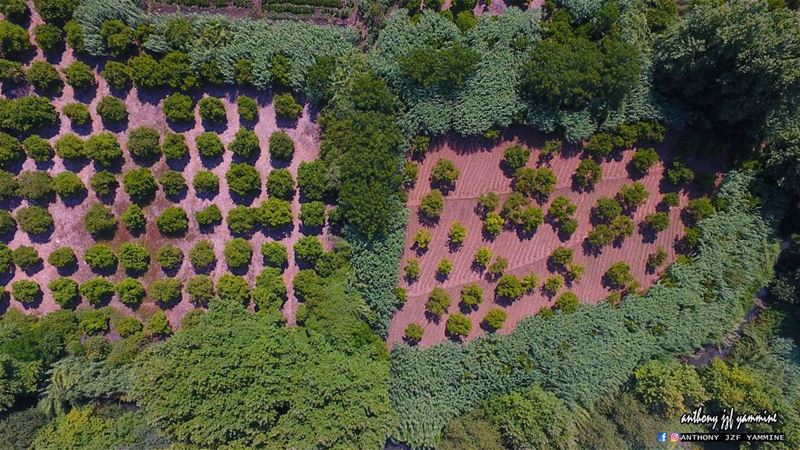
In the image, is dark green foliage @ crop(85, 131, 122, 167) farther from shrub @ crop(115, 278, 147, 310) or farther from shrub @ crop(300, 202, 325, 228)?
shrub @ crop(300, 202, 325, 228)

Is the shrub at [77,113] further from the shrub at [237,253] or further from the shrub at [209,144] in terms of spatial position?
the shrub at [237,253]

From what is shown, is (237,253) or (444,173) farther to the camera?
(444,173)

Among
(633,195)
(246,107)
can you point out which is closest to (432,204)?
(633,195)

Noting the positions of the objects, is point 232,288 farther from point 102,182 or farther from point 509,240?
point 509,240

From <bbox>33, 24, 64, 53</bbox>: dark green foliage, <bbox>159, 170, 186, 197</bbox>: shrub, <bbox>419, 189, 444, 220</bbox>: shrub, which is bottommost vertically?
<bbox>419, 189, 444, 220</bbox>: shrub

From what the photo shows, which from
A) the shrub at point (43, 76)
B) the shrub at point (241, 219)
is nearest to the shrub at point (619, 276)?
the shrub at point (241, 219)

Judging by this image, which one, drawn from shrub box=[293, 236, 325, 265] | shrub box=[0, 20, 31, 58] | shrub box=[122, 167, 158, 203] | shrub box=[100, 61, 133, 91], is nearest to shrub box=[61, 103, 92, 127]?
shrub box=[100, 61, 133, 91]

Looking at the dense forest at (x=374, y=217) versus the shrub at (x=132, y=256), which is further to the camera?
the shrub at (x=132, y=256)
